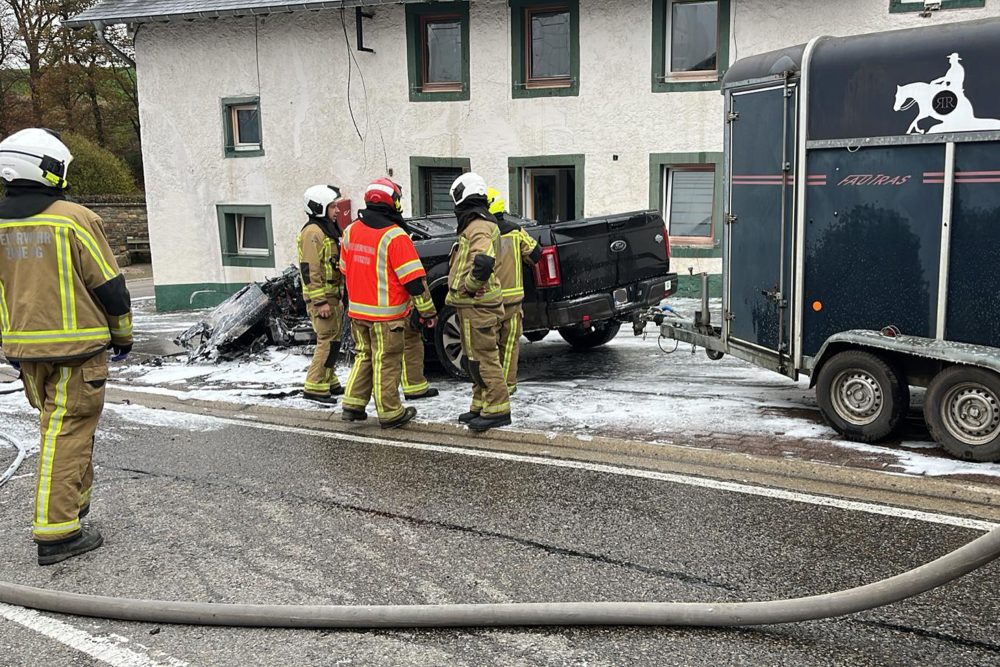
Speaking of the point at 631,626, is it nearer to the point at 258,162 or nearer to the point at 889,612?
the point at 889,612

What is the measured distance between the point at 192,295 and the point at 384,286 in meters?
11.7

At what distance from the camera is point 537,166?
1474 cm

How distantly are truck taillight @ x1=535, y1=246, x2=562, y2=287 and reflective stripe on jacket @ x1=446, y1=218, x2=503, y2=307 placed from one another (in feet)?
4.39

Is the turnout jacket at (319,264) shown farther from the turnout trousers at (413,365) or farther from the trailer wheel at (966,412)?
the trailer wheel at (966,412)

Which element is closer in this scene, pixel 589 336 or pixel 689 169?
pixel 589 336

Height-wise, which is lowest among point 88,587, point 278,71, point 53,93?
point 88,587

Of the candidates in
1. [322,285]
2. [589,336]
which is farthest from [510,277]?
[589,336]

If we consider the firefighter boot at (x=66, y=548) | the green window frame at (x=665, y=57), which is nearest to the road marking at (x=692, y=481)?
the firefighter boot at (x=66, y=548)

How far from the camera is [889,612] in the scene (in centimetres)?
382

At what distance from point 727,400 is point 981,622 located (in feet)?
12.6

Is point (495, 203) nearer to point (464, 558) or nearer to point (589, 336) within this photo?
point (589, 336)

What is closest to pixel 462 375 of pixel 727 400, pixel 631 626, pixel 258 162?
pixel 727 400

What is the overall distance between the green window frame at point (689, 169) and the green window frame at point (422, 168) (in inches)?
120

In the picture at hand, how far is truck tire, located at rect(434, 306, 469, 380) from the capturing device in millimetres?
8641
